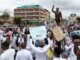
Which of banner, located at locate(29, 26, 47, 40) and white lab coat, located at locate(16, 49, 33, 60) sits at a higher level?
banner, located at locate(29, 26, 47, 40)

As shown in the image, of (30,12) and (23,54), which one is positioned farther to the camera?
(30,12)

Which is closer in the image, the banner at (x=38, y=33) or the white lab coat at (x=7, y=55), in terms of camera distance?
the white lab coat at (x=7, y=55)

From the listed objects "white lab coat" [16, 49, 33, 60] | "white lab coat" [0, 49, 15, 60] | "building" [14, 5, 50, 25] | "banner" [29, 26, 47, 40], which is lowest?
"building" [14, 5, 50, 25]

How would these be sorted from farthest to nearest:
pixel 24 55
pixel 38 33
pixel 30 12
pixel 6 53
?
pixel 30 12 → pixel 38 33 → pixel 24 55 → pixel 6 53

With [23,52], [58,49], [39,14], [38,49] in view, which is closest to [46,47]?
[38,49]

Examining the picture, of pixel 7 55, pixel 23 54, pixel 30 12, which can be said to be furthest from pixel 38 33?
pixel 30 12

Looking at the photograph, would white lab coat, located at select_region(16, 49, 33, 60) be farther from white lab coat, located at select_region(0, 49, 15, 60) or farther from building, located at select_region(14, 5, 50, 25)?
building, located at select_region(14, 5, 50, 25)

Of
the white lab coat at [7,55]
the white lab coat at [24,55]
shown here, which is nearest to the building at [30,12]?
the white lab coat at [24,55]

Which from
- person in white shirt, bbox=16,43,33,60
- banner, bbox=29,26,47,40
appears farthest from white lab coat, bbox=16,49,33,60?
banner, bbox=29,26,47,40

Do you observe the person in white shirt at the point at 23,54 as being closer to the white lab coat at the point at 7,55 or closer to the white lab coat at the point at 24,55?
the white lab coat at the point at 24,55

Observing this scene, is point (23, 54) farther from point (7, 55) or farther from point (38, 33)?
point (38, 33)

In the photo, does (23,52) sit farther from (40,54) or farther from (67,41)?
(67,41)

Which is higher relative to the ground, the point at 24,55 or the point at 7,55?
the point at 7,55

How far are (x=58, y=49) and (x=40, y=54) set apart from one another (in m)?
1.95
